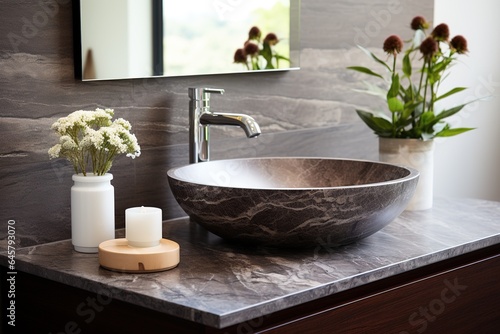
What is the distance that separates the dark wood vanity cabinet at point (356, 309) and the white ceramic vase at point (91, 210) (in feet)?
0.37

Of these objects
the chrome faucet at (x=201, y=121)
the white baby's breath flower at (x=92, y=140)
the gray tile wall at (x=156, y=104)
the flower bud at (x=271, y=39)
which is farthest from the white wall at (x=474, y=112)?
the white baby's breath flower at (x=92, y=140)

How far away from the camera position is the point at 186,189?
1.71 m

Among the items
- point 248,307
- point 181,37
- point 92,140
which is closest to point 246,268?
point 248,307

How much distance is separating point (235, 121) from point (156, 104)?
0.68 ft

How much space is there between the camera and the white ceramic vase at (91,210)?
1700mm

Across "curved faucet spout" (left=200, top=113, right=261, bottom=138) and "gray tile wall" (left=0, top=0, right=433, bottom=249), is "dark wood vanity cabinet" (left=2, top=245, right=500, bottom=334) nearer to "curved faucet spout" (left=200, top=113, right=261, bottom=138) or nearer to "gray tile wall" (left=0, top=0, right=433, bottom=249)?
"gray tile wall" (left=0, top=0, right=433, bottom=249)

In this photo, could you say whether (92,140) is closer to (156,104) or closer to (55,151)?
(55,151)

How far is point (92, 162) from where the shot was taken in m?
1.73

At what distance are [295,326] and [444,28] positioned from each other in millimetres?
1002

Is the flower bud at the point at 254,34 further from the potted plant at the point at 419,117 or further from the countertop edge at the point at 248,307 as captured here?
the countertop edge at the point at 248,307

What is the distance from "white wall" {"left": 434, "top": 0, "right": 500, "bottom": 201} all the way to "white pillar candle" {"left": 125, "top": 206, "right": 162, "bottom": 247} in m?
1.58

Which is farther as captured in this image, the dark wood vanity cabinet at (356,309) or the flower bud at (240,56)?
the flower bud at (240,56)

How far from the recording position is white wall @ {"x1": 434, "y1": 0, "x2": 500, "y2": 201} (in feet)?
9.78

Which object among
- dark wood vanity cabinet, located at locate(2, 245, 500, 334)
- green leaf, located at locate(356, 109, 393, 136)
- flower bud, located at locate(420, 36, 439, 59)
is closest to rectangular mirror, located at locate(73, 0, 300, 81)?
green leaf, located at locate(356, 109, 393, 136)
